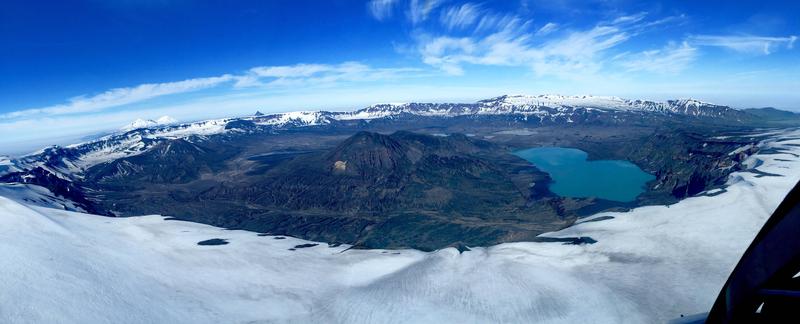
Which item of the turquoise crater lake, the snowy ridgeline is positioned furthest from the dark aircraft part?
the turquoise crater lake

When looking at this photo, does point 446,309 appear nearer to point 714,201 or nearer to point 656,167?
point 714,201

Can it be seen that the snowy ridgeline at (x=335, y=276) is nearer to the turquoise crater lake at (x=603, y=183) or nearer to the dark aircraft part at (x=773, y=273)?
the dark aircraft part at (x=773, y=273)

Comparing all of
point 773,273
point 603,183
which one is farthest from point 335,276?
point 603,183

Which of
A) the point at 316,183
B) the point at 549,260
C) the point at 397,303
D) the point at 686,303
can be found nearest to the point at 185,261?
the point at 397,303

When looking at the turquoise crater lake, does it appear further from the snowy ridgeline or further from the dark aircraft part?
the dark aircraft part

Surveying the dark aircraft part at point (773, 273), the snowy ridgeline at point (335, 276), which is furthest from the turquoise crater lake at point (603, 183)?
the dark aircraft part at point (773, 273)

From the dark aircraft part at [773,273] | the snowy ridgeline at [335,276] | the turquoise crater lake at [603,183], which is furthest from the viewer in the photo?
the turquoise crater lake at [603,183]

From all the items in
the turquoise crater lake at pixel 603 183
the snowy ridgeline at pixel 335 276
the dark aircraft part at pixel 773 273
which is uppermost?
the dark aircraft part at pixel 773 273

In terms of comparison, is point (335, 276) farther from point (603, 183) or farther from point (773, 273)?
point (603, 183)
